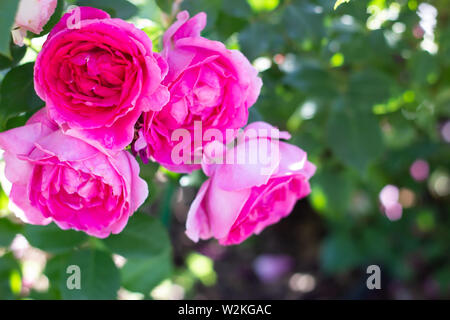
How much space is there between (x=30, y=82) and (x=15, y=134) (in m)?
0.09

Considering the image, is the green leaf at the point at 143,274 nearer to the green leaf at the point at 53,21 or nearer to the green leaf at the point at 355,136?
the green leaf at the point at 355,136

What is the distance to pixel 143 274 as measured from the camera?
1046mm

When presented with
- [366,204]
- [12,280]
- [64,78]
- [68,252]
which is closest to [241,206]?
[64,78]

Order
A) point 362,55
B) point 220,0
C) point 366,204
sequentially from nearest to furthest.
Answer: point 220,0 < point 362,55 < point 366,204

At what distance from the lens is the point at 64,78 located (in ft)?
1.74

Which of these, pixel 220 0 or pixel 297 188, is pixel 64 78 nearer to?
pixel 297 188

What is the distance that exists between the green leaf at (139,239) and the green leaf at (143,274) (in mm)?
235

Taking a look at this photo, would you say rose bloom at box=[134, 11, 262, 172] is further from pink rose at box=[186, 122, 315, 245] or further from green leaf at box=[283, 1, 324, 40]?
green leaf at box=[283, 1, 324, 40]

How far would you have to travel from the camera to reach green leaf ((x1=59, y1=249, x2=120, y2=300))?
0.73 metres

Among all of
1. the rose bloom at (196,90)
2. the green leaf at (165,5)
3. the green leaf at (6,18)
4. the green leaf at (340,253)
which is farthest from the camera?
the green leaf at (340,253)

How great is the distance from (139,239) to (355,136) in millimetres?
505

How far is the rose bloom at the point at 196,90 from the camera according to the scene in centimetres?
54

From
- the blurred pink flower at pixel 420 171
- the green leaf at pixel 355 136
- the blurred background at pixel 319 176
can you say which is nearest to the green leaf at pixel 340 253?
the blurred background at pixel 319 176
